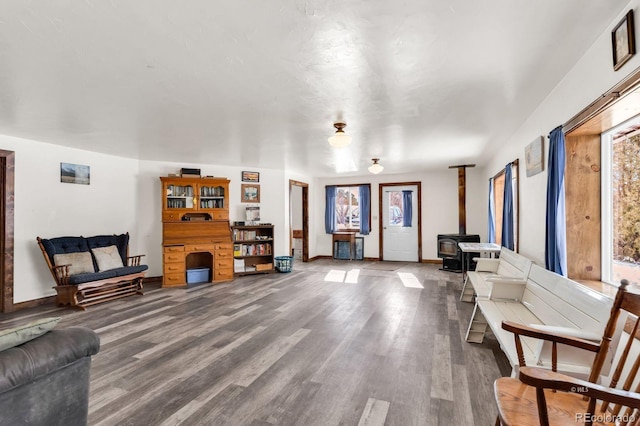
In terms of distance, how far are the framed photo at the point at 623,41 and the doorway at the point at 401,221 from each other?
6.67 meters

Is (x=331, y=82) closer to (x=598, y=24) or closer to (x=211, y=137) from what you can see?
(x=598, y=24)

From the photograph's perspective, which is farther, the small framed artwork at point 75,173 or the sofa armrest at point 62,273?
the small framed artwork at point 75,173

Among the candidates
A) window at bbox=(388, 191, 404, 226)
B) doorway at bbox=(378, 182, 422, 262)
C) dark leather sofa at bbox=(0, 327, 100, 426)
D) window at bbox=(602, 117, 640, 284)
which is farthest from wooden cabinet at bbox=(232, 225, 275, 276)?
window at bbox=(602, 117, 640, 284)

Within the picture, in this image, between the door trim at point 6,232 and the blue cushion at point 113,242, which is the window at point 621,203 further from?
the door trim at point 6,232

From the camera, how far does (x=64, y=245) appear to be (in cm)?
475

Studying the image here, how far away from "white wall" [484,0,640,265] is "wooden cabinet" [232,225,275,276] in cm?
490

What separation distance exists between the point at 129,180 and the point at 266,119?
3.90m

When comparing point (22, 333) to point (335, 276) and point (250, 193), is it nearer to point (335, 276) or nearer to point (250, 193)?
point (335, 276)

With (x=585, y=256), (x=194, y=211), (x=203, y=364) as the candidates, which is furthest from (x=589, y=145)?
(x=194, y=211)

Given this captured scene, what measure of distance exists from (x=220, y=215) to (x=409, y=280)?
13.5 feet

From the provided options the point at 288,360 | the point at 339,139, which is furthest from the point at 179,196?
the point at 288,360

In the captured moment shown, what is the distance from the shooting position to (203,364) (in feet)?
8.75

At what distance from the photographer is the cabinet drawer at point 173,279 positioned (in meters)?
5.69

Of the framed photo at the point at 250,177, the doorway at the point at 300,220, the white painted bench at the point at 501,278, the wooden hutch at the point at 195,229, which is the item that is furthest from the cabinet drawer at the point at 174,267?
the white painted bench at the point at 501,278
